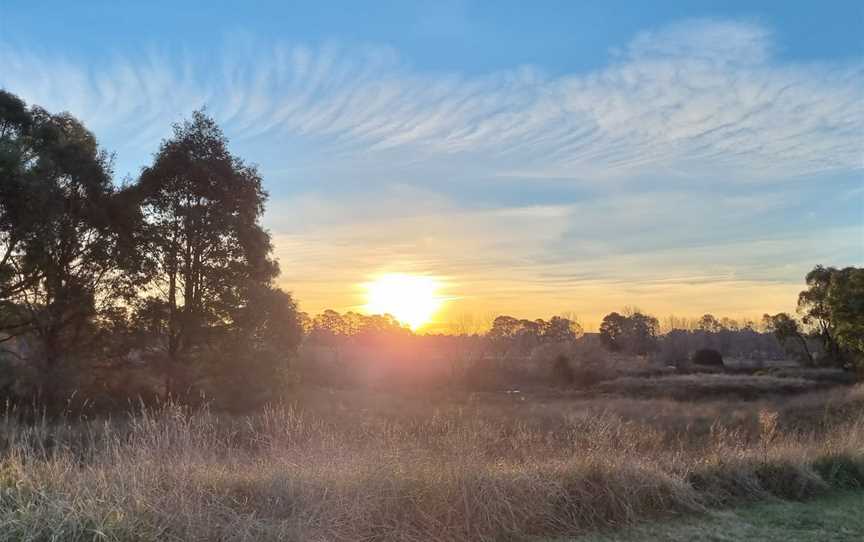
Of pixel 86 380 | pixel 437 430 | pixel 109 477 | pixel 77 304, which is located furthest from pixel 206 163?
pixel 109 477

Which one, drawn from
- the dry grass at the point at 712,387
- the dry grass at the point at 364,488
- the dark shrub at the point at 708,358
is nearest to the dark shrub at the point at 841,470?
the dry grass at the point at 364,488

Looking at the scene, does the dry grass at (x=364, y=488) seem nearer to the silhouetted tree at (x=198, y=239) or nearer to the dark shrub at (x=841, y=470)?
the dark shrub at (x=841, y=470)

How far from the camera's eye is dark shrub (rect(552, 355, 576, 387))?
54969 millimetres

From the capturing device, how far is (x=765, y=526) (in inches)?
245

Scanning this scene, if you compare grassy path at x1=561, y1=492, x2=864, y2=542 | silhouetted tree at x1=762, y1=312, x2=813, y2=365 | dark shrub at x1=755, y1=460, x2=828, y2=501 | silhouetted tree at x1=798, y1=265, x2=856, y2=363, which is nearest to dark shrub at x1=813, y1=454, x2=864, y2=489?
dark shrub at x1=755, y1=460, x2=828, y2=501

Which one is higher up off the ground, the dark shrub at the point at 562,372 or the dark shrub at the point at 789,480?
the dark shrub at the point at 789,480

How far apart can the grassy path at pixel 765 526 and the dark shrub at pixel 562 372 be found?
48.5 meters

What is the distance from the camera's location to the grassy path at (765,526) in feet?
18.9

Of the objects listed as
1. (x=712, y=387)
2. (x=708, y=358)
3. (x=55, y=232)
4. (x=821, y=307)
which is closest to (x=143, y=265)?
(x=55, y=232)

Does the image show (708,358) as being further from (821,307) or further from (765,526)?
(765,526)

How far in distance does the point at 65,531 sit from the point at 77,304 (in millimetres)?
18139

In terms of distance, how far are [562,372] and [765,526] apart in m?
50.6

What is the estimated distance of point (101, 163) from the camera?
2131cm

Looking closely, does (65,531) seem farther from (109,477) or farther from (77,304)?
(77,304)
